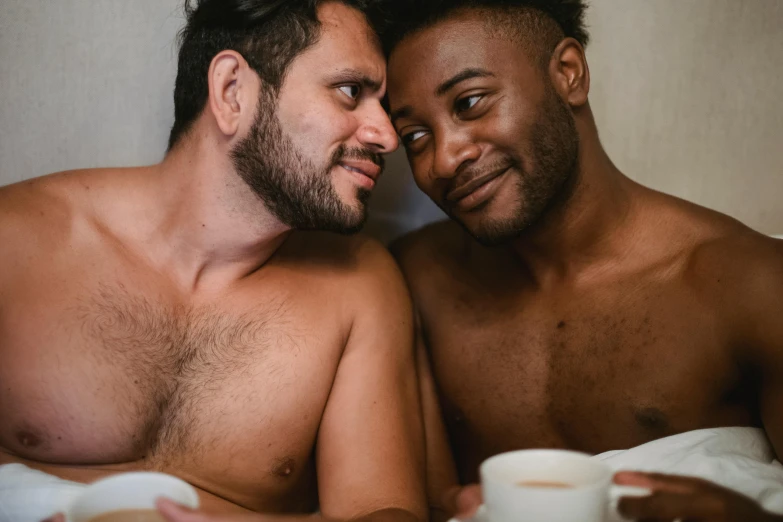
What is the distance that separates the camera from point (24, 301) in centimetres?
90

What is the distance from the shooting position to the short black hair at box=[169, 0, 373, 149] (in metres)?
1.06

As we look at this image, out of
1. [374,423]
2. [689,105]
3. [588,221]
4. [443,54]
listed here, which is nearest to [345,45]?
[443,54]

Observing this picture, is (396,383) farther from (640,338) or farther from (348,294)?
(640,338)

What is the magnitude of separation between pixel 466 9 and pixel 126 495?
932 mm

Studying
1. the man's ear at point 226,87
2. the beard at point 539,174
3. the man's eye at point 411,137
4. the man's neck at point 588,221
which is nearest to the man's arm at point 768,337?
the man's neck at point 588,221

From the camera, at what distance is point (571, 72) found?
116 centimetres

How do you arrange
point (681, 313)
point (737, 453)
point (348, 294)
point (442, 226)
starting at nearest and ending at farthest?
point (737, 453), point (681, 313), point (348, 294), point (442, 226)

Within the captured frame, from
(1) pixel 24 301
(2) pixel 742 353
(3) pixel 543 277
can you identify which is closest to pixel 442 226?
(3) pixel 543 277

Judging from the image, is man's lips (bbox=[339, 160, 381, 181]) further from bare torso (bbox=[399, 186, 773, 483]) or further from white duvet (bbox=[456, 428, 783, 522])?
white duvet (bbox=[456, 428, 783, 522])

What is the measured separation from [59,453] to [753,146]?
62.5 inches

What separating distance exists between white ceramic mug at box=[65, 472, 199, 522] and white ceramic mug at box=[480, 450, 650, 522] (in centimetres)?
29

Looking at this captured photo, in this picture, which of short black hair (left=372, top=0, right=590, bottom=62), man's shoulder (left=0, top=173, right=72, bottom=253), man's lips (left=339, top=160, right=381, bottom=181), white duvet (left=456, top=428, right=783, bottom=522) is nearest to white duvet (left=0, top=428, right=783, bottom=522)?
white duvet (left=456, top=428, right=783, bottom=522)

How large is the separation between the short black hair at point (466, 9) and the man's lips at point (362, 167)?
0.78 ft

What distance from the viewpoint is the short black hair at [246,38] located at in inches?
41.6
